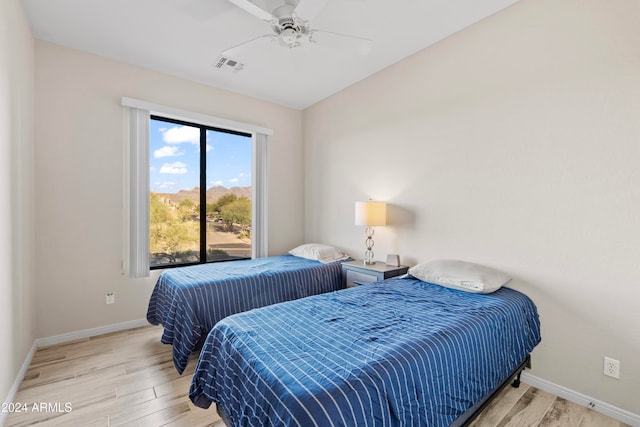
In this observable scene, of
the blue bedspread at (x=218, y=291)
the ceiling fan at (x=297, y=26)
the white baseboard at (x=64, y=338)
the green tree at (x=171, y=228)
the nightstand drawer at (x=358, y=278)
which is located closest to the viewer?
the ceiling fan at (x=297, y=26)

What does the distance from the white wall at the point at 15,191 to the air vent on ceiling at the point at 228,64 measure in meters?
1.47

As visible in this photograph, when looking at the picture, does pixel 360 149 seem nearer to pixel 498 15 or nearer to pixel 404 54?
pixel 404 54

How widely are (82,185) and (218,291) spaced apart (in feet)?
5.88

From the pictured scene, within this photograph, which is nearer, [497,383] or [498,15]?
[497,383]

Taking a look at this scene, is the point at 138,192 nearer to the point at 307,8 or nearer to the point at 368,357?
the point at 307,8

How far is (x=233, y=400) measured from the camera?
52.5 inches

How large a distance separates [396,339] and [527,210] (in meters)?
1.55

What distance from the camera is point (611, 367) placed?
6.08ft

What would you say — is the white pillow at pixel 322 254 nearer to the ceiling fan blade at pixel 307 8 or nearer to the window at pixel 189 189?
the window at pixel 189 189

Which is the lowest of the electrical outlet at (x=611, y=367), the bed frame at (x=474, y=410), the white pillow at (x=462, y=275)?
the bed frame at (x=474, y=410)

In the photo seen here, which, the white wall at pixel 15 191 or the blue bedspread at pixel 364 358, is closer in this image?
the blue bedspread at pixel 364 358

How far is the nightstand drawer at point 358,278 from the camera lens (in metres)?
2.89

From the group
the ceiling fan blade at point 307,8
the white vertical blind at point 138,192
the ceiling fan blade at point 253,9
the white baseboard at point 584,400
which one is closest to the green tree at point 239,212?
the white vertical blind at point 138,192

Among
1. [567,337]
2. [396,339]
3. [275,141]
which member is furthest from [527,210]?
[275,141]
